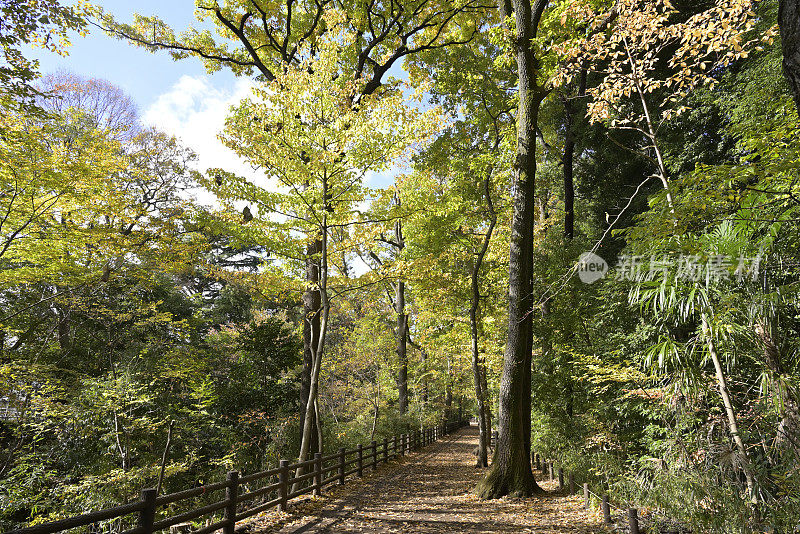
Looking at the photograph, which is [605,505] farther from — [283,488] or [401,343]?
[401,343]

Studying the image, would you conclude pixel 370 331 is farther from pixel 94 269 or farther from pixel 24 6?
pixel 24 6

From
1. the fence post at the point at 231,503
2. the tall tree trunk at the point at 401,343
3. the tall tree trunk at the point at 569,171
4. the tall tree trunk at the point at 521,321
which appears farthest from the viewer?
the tall tree trunk at the point at 401,343

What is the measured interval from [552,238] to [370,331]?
10.4m

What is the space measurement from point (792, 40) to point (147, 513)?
22.4 feet

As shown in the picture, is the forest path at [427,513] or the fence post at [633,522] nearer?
the fence post at [633,522]

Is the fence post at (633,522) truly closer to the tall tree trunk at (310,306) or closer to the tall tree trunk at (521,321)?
the tall tree trunk at (521,321)

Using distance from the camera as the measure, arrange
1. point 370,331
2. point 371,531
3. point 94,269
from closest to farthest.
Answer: point 371,531 → point 94,269 → point 370,331

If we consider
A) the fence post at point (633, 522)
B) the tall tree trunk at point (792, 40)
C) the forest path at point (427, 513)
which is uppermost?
the tall tree trunk at point (792, 40)

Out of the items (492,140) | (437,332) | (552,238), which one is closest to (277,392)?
(437,332)

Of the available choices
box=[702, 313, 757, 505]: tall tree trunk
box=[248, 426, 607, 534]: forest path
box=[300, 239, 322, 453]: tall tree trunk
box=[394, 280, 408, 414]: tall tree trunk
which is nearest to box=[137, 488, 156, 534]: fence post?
box=[248, 426, 607, 534]: forest path

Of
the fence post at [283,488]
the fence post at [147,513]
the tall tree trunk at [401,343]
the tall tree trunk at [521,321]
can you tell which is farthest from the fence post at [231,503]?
the tall tree trunk at [401,343]

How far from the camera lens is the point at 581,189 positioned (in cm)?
1861

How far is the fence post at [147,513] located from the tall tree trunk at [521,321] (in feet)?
18.5

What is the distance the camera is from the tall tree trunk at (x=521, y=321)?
294 inches
